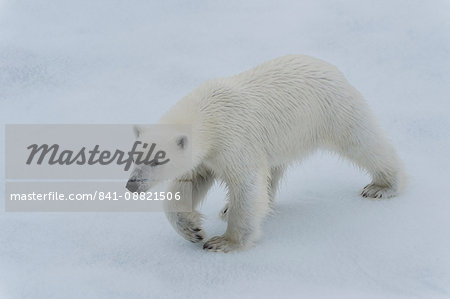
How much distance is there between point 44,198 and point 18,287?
1.38 m

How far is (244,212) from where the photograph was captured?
5.23 meters

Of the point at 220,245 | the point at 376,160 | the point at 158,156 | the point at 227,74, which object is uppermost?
the point at 158,156

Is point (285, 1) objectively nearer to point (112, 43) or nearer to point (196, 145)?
point (112, 43)

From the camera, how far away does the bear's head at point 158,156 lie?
4781mm

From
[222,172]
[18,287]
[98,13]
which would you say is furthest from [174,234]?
[98,13]

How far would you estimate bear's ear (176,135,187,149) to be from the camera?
15.9 ft

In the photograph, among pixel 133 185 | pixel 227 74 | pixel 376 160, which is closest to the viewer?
pixel 133 185

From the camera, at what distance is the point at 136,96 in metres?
7.89

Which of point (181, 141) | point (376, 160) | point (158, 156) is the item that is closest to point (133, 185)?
point (158, 156)

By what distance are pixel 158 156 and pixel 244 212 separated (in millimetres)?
790
